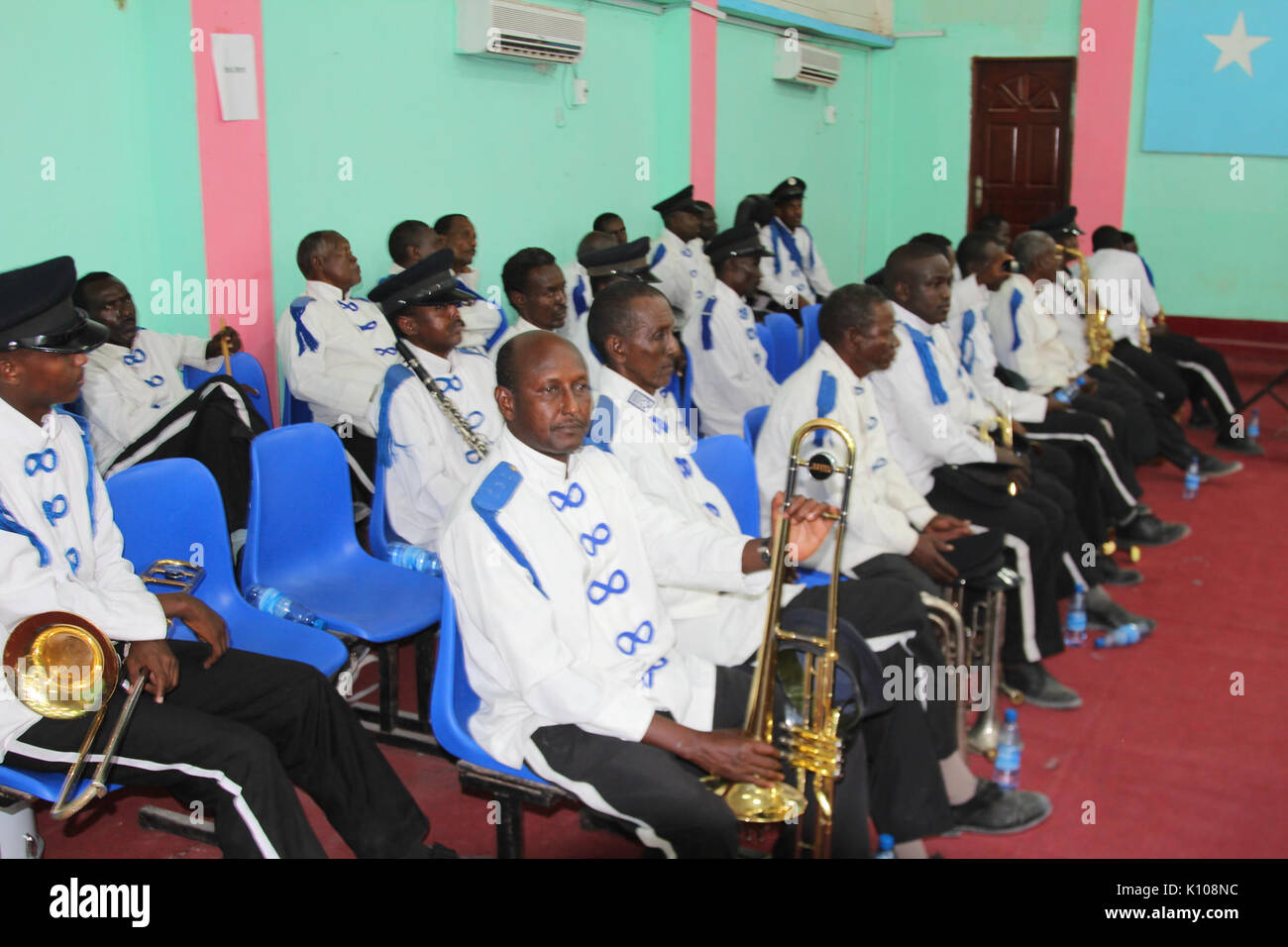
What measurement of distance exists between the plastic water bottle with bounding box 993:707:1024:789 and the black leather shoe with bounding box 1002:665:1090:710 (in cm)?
44

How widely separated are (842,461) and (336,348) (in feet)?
7.38

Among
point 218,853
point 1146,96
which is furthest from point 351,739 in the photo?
point 1146,96

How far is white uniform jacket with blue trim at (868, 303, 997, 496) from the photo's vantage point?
12.9 ft

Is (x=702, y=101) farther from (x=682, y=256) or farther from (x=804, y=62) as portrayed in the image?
(x=804, y=62)

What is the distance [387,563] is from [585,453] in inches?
43.8

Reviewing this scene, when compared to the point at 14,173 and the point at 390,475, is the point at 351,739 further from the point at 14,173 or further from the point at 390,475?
the point at 14,173

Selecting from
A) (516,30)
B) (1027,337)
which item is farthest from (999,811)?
(516,30)

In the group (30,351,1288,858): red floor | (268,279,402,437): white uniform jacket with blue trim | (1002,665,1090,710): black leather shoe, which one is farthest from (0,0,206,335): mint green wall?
(1002,665,1090,710): black leather shoe

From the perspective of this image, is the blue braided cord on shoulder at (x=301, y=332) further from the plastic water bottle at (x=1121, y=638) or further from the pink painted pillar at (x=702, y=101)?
the pink painted pillar at (x=702, y=101)

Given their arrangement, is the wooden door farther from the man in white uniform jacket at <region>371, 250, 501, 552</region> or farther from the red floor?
the man in white uniform jacket at <region>371, 250, 501, 552</region>

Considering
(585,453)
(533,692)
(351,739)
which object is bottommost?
(351,739)

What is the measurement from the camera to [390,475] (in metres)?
3.45

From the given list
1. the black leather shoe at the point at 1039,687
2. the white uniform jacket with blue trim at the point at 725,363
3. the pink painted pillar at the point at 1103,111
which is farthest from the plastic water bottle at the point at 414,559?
the pink painted pillar at the point at 1103,111

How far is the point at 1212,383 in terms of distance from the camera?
707 cm
